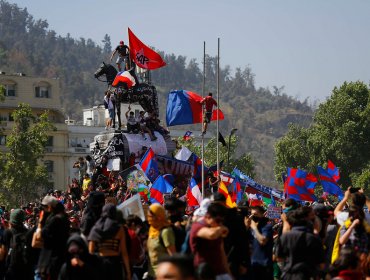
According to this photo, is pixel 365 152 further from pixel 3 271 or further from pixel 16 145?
pixel 3 271

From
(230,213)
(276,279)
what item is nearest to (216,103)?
(276,279)

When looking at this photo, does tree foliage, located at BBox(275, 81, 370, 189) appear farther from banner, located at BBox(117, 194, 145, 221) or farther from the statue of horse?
banner, located at BBox(117, 194, 145, 221)

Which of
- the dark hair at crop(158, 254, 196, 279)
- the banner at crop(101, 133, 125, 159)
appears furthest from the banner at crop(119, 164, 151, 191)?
the dark hair at crop(158, 254, 196, 279)

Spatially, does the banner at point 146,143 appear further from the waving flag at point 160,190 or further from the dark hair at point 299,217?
the dark hair at point 299,217

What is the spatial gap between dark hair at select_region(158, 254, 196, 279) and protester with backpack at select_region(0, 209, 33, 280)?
7421 mm

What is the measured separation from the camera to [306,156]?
83188 millimetres

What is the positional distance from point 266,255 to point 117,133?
2238cm

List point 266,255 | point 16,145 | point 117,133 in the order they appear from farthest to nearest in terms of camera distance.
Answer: point 16,145 < point 117,133 < point 266,255

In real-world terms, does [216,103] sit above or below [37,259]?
above

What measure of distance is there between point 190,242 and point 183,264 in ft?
12.7

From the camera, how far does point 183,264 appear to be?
8.59 meters

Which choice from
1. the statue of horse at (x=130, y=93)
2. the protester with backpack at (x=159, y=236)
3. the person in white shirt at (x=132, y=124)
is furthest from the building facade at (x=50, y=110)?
the protester with backpack at (x=159, y=236)

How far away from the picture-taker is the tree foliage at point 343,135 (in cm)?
7900

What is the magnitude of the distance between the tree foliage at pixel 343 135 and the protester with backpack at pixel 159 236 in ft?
209
